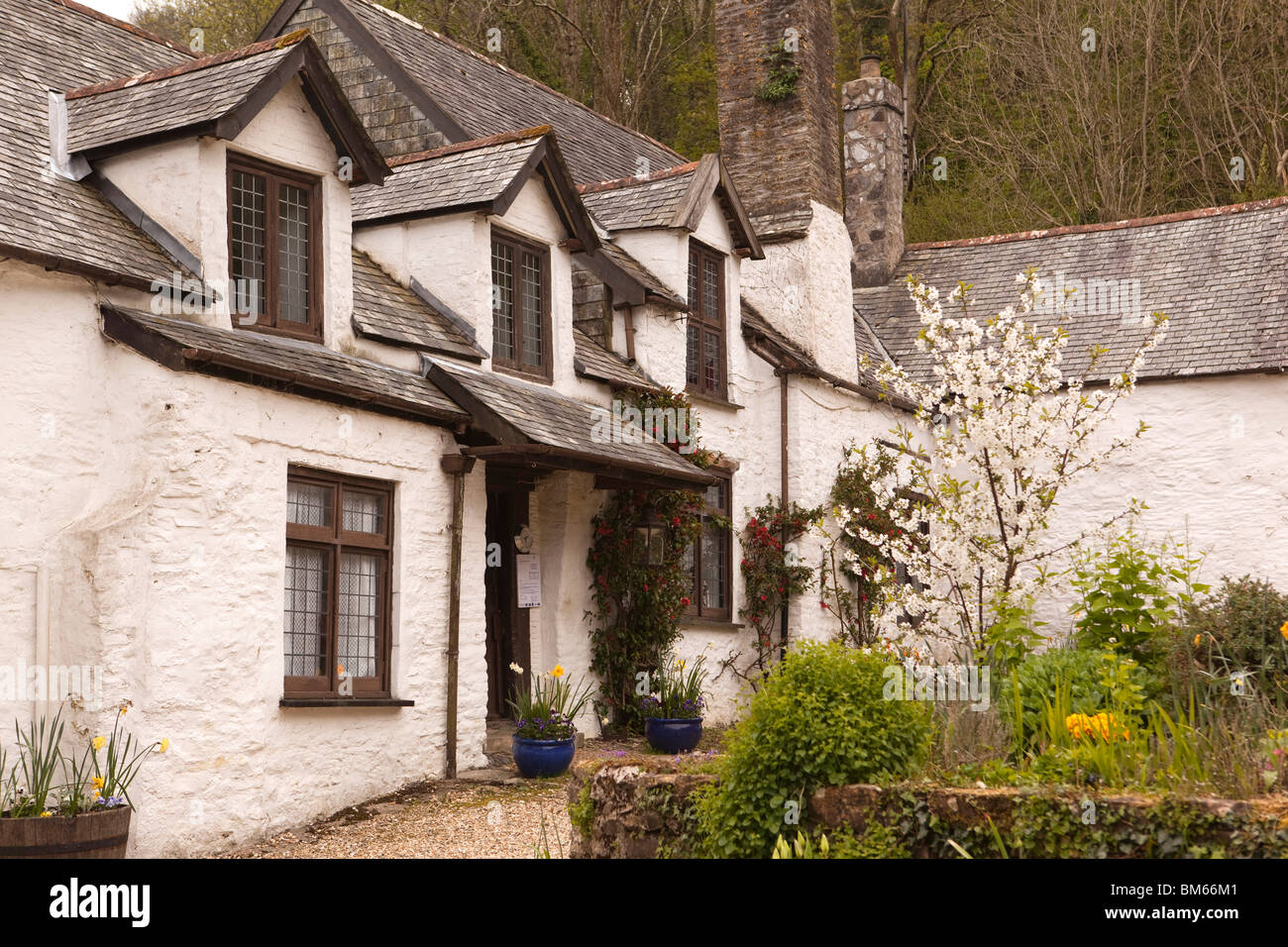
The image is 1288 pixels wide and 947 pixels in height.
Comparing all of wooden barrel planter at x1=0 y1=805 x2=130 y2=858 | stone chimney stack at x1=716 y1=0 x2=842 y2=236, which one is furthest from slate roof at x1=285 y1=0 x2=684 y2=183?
wooden barrel planter at x1=0 y1=805 x2=130 y2=858

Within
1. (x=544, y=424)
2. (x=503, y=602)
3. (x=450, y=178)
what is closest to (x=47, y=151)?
(x=450, y=178)

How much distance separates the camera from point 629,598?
12.9 metres

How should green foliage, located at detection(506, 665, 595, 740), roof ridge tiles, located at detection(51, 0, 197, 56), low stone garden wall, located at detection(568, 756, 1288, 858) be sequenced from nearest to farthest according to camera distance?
low stone garden wall, located at detection(568, 756, 1288, 858)
green foliage, located at detection(506, 665, 595, 740)
roof ridge tiles, located at detection(51, 0, 197, 56)

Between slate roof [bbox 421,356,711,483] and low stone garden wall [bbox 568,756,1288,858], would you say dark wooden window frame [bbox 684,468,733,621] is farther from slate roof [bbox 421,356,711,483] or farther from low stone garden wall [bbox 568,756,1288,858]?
low stone garden wall [bbox 568,756,1288,858]

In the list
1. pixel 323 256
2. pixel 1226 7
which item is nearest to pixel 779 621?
pixel 323 256

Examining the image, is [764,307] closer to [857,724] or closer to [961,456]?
[961,456]

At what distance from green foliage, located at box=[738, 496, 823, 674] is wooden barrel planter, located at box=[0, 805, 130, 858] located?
9125mm

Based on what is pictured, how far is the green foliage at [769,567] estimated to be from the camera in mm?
15344

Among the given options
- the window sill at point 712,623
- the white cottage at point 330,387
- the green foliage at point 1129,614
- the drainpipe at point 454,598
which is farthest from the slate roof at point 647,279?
the green foliage at point 1129,614

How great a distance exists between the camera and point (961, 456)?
11.1 meters

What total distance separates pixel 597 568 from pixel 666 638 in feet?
3.03

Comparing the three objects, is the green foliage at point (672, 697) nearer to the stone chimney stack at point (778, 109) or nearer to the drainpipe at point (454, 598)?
the drainpipe at point (454, 598)

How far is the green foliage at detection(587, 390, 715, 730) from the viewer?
41.8 ft

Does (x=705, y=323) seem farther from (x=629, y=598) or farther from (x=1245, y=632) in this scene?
(x=1245, y=632)
